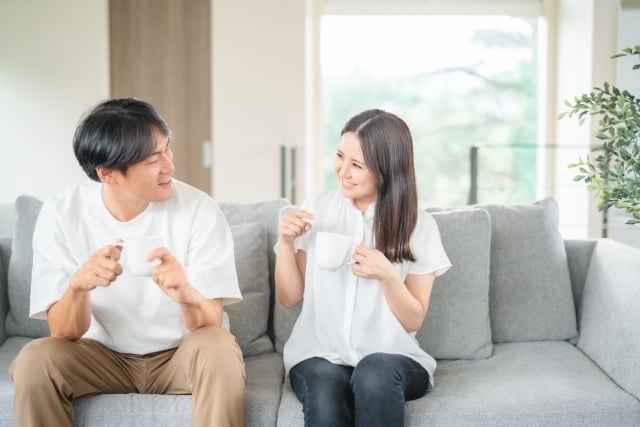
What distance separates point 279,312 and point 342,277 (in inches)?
14.3

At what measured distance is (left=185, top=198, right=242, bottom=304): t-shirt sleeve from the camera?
75.3 inches

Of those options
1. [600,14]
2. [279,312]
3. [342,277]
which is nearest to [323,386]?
[342,277]

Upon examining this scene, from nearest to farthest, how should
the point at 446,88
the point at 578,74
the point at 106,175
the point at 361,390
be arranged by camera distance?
the point at 361,390
the point at 106,175
the point at 578,74
the point at 446,88

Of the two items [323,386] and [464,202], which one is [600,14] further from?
[323,386]

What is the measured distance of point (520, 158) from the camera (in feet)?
20.2

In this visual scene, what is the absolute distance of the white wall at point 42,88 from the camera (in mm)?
4258

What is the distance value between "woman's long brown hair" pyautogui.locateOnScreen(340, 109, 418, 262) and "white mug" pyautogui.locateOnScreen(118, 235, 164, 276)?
57cm

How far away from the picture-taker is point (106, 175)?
1.93m

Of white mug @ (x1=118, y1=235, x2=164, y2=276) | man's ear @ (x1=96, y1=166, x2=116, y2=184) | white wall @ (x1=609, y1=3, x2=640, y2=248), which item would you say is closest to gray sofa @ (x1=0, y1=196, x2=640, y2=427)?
white mug @ (x1=118, y1=235, x2=164, y2=276)

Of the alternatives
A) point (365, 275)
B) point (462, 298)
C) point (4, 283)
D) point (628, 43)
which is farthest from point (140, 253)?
point (628, 43)

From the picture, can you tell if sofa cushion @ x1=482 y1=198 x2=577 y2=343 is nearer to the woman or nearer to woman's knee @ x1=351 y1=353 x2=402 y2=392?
the woman

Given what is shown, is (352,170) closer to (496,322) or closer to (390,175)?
(390,175)

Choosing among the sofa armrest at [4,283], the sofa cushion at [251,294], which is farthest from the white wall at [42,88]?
the sofa cushion at [251,294]

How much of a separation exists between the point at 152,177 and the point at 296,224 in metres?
0.36
